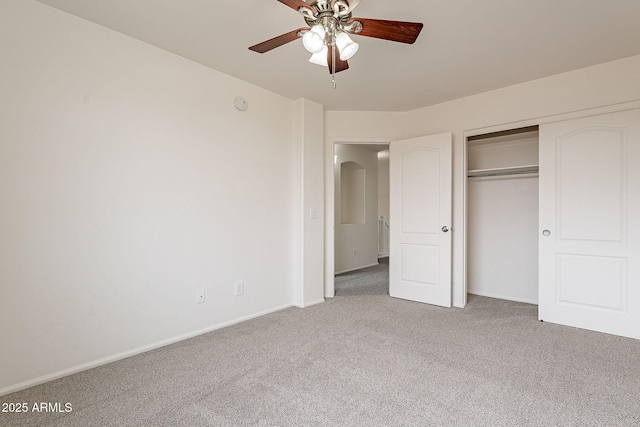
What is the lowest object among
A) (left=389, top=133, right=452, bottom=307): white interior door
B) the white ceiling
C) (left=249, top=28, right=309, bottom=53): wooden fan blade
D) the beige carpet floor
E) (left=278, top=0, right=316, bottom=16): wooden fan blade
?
the beige carpet floor

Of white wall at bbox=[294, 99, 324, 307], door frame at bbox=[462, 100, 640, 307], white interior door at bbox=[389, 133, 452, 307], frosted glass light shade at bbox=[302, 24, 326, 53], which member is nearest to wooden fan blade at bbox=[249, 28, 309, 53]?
frosted glass light shade at bbox=[302, 24, 326, 53]

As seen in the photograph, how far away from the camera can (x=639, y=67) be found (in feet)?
8.60

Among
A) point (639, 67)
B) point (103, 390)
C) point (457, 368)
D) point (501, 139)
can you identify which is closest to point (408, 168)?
point (501, 139)

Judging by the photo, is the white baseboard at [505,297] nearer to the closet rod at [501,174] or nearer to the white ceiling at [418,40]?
the closet rod at [501,174]

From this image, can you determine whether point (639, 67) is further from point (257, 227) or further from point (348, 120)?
point (257, 227)

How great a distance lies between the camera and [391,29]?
174 centimetres

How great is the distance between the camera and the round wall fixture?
304 cm

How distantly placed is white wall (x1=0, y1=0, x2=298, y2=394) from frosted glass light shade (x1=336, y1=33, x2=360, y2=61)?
152cm

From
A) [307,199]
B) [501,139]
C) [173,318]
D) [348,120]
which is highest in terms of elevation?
[348,120]

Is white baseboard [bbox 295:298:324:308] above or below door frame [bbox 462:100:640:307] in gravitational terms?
below

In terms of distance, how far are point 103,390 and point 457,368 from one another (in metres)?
2.29

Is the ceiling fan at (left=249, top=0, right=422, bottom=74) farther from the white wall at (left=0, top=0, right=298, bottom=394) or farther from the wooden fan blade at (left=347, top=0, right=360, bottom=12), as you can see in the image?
the white wall at (left=0, top=0, right=298, bottom=394)

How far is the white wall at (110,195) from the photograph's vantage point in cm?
189

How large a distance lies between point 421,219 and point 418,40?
2021mm
